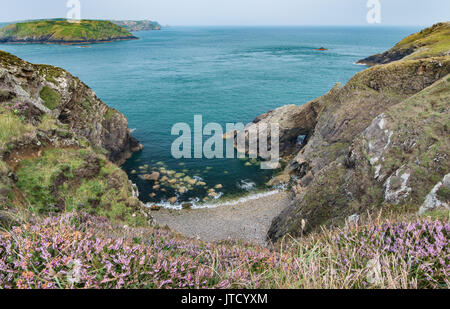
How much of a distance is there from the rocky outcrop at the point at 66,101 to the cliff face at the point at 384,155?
71.5 feet

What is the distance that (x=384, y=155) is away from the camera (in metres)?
16.0

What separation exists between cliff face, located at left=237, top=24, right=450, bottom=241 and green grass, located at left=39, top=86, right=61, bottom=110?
1031 inches

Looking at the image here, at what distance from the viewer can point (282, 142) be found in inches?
1722

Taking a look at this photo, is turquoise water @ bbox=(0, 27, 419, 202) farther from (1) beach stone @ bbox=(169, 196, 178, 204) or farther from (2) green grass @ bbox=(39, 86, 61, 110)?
(2) green grass @ bbox=(39, 86, 61, 110)

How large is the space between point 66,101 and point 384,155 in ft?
105

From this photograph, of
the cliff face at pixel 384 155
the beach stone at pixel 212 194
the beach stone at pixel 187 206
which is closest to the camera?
the cliff face at pixel 384 155

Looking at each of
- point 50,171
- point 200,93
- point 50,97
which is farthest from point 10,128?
point 200,93

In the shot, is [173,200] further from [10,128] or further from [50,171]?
[10,128]

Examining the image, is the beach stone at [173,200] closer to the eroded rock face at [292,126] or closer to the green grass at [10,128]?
the eroded rock face at [292,126]

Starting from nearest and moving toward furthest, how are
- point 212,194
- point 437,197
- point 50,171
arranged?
point 437,197, point 50,171, point 212,194

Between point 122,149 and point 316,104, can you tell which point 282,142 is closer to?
point 316,104

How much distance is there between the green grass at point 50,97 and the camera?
27.4 meters

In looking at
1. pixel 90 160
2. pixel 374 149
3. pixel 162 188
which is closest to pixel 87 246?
pixel 90 160

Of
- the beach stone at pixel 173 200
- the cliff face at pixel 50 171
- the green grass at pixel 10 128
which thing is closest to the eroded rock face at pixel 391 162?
the cliff face at pixel 50 171
